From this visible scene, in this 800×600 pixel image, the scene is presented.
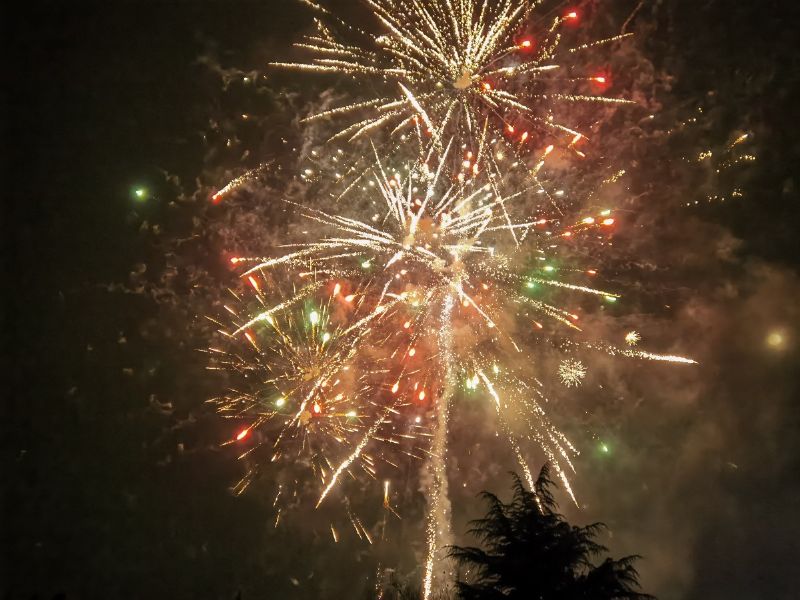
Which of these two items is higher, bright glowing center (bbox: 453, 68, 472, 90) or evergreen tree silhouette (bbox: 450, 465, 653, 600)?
bright glowing center (bbox: 453, 68, 472, 90)

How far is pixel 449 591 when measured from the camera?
13.5 meters

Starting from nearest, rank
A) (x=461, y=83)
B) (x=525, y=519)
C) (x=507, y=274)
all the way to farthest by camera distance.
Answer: (x=525, y=519)
(x=461, y=83)
(x=507, y=274)

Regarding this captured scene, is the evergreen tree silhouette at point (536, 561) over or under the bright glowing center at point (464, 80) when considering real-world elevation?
under

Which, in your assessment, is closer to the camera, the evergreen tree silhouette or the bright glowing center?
the evergreen tree silhouette

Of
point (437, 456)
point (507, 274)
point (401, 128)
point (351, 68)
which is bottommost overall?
point (437, 456)

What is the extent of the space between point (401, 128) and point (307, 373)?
18.7 feet

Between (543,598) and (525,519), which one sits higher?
(525,519)

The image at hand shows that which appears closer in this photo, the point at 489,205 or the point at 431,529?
the point at 489,205

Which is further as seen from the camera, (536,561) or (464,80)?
(464,80)

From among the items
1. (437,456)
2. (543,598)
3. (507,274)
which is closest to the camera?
(543,598)

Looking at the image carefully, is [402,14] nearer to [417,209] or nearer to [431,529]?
[417,209]

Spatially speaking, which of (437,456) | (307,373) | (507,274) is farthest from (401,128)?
(437,456)

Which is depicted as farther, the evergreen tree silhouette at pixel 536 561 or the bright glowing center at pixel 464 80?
the bright glowing center at pixel 464 80

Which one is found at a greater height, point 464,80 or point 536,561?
point 464,80
